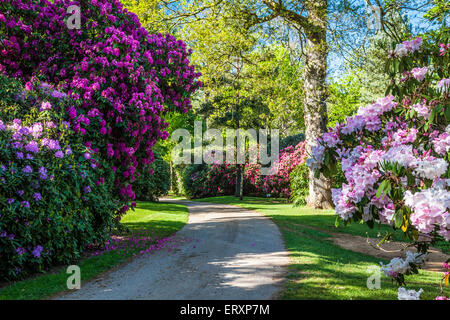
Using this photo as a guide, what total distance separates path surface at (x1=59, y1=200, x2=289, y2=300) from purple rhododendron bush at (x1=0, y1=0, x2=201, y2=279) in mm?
1156

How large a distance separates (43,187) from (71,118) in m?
1.94

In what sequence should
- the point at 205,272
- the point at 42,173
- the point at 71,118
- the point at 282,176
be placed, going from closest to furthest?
1. the point at 42,173
2. the point at 205,272
3. the point at 71,118
4. the point at 282,176

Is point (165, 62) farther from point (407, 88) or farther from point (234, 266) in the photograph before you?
point (407, 88)

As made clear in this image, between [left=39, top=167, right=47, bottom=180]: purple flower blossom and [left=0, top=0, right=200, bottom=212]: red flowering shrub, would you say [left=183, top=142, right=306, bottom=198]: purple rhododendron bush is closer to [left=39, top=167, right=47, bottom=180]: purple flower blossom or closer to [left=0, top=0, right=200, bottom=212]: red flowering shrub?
[left=0, top=0, right=200, bottom=212]: red flowering shrub

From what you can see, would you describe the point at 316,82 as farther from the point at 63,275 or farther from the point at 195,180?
the point at 195,180

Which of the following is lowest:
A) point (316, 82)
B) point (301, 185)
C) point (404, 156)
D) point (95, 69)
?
point (301, 185)

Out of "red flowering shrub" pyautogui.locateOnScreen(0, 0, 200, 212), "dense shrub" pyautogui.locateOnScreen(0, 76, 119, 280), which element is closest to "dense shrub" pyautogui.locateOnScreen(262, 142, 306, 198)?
"red flowering shrub" pyautogui.locateOnScreen(0, 0, 200, 212)

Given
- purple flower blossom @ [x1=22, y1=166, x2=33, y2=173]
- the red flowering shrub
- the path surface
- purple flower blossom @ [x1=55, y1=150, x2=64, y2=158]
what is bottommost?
the path surface

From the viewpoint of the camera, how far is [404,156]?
3.10 meters

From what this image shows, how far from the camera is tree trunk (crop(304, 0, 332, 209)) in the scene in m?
11.4

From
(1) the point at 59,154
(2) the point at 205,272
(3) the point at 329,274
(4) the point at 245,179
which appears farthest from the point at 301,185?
(1) the point at 59,154

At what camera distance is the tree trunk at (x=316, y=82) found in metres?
11.4

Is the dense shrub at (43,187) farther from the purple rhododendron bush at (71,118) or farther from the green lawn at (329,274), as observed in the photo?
the green lawn at (329,274)
